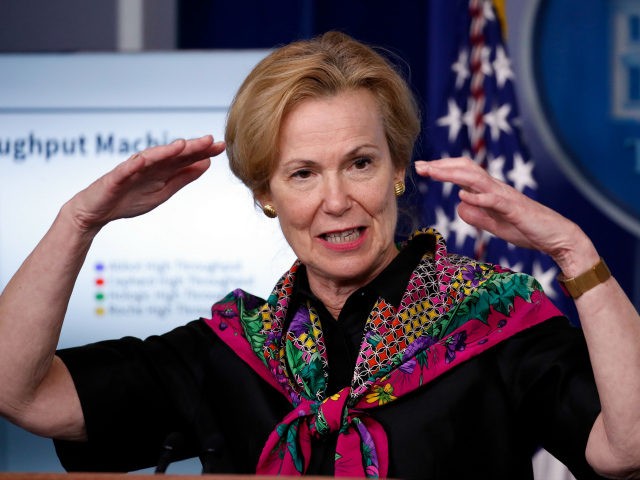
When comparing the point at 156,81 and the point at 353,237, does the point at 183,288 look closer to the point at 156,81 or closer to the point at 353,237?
the point at 156,81

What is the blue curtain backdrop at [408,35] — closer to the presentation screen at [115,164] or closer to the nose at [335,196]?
the presentation screen at [115,164]

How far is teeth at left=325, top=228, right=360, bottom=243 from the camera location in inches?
78.6

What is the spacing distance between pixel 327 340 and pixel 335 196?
30 centimetres

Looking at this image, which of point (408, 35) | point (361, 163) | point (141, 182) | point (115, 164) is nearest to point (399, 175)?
point (361, 163)

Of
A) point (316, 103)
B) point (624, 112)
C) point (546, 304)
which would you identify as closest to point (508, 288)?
point (546, 304)

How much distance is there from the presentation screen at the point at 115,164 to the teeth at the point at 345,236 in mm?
1282

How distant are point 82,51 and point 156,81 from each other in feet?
0.83

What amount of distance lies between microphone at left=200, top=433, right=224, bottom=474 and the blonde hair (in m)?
0.50

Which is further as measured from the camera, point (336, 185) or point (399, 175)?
point (399, 175)

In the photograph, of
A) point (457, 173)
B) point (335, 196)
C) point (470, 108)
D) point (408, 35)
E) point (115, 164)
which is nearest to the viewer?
point (457, 173)

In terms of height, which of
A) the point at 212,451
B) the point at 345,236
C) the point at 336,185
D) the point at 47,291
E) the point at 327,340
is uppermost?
the point at 336,185

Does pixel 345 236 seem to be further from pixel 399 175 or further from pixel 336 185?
pixel 399 175

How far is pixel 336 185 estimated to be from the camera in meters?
1.96

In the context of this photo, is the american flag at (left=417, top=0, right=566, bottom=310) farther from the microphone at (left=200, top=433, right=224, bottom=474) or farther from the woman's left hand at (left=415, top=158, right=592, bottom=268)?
the woman's left hand at (left=415, top=158, right=592, bottom=268)
